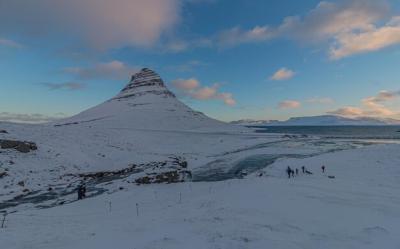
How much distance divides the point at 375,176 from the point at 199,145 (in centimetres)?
4327

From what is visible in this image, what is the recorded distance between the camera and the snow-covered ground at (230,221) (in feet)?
39.2

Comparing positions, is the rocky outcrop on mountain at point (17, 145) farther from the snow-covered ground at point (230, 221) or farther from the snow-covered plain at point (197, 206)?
the snow-covered ground at point (230, 221)

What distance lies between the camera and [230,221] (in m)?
13.9

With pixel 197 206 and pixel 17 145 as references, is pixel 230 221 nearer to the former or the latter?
pixel 197 206

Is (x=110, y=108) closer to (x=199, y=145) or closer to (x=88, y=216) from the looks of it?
(x=199, y=145)

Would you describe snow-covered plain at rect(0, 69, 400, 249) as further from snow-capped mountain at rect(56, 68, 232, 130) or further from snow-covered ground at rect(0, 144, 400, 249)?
snow-capped mountain at rect(56, 68, 232, 130)

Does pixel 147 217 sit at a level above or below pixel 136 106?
below

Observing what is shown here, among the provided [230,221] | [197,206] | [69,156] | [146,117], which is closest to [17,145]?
[69,156]

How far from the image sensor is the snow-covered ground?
39.2ft

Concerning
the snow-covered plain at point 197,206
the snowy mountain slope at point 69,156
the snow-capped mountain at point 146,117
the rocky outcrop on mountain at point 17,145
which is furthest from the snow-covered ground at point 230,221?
the snow-capped mountain at point 146,117

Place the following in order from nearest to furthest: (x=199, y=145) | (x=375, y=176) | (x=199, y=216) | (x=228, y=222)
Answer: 1. (x=228, y=222)
2. (x=199, y=216)
3. (x=375, y=176)
4. (x=199, y=145)

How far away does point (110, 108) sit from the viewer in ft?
588

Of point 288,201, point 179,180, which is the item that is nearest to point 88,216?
point 288,201

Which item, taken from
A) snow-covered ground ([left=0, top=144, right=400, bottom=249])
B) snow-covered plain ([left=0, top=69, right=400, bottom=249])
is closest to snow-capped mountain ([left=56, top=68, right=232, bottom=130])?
snow-covered plain ([left=0, top=69, right=400, bottom=249])
